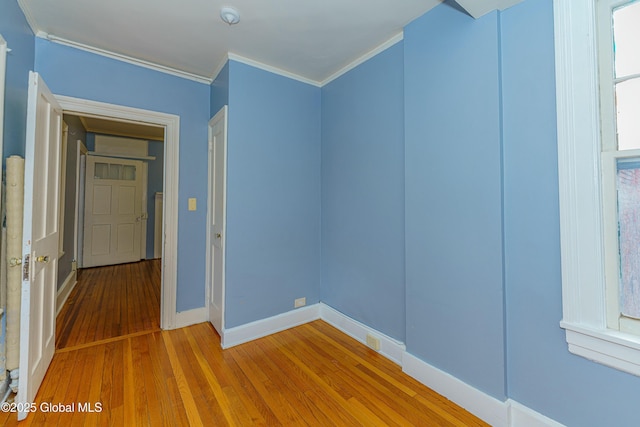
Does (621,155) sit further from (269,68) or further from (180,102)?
(180,102)

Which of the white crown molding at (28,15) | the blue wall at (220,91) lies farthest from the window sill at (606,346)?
the white crown molding at (28,15)

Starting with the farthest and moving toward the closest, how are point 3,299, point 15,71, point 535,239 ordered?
point 15,71 < point 3,299 < point 535,239

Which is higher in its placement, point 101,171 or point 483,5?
point 483,5

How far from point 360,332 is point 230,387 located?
3.77ft

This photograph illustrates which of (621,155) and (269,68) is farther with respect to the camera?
(269,68)

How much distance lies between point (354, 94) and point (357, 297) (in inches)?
74.4

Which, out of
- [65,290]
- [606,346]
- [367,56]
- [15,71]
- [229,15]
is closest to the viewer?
[606,346]

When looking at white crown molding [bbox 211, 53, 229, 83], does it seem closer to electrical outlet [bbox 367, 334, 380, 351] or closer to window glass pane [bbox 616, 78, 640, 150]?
window glass pane [bbox 616, 78, 640, 150]

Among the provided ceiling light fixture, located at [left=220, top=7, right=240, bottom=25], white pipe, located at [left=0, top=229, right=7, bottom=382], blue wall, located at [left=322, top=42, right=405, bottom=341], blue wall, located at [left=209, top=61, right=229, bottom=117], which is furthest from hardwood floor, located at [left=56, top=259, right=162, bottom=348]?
ceiling light fixture, located at [left=220, top=7, right=240, bottom=25]

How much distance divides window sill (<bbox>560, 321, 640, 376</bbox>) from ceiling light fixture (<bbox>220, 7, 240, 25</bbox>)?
8.63ft

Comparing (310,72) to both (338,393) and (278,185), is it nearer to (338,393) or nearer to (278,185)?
(278,185)

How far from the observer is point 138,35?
2127 millimetres

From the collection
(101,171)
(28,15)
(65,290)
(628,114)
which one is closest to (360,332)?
(628,114)

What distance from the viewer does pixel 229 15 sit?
73.8 inches
